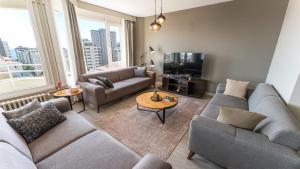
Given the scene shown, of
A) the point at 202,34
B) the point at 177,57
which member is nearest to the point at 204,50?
the point at 202,34

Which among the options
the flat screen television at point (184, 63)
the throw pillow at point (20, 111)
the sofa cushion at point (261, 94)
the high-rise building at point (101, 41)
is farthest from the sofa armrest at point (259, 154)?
the high-rise building at point (101, 41)

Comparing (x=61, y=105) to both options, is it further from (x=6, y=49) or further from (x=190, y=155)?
(x=190, y=155)

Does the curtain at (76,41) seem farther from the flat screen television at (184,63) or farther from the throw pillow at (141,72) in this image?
the flat screen television at (184,63)

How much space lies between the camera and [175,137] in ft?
7.18

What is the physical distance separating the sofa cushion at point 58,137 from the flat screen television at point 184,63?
322 cm

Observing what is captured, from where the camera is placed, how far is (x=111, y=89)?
10.8 ft

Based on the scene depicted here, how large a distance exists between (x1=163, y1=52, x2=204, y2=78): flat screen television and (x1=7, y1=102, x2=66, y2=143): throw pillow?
3380mm

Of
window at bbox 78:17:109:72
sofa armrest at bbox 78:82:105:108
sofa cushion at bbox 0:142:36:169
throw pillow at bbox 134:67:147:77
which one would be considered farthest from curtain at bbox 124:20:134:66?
sofa cushion at bbox 0:142:36:169

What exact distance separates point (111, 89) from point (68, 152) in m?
2.09

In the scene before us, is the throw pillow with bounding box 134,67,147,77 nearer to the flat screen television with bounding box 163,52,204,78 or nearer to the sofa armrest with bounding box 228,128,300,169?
the flat screen television with bounding box 163,52,204,78

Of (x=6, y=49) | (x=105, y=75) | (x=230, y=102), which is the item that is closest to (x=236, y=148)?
(x=230, y=102)

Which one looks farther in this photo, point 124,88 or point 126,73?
point 126,73

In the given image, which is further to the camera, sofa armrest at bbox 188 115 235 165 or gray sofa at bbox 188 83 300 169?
sofa armrest at bbox 188 115 235 165

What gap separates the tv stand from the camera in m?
3.92
